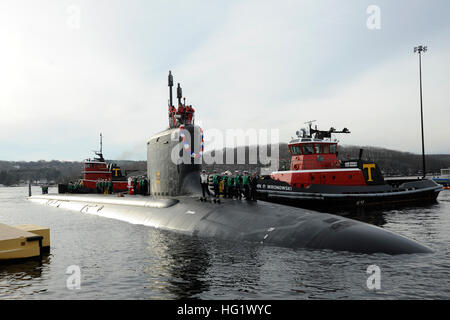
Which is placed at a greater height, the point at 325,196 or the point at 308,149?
the point at 308,149

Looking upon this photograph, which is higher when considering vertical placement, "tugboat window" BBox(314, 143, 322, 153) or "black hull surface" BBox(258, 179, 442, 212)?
"tugboat window" BBox(314, 143, 322, 153)

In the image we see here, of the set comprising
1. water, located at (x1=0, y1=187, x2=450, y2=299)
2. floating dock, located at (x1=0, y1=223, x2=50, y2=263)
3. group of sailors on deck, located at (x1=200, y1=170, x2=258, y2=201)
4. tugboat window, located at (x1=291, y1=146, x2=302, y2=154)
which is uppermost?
tugboat window, located at (x1=291, y1=146, x2=302, y2=154)

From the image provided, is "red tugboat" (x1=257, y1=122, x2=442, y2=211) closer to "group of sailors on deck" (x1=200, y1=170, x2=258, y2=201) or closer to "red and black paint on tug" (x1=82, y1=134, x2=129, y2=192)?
"group of sailors on deck" (x1=200, y1=170, x2=258, y2=201)

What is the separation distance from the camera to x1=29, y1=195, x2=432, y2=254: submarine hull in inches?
391

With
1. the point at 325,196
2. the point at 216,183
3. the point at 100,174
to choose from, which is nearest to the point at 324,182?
the point at 325,196

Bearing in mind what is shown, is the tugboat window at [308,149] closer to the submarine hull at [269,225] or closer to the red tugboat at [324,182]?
the red tugboat at [324,182]

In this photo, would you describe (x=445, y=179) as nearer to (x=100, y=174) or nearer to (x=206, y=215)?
(x=100, y=174)

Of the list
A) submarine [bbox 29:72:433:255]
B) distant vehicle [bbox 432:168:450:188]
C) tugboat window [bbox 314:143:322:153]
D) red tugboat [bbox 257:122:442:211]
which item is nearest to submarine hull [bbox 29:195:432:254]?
submarine [bbox 29:72:433:255]

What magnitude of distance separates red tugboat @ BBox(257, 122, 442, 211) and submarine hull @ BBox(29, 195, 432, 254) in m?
11.9

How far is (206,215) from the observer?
46.0 feet

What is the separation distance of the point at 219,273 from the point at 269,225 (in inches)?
135
